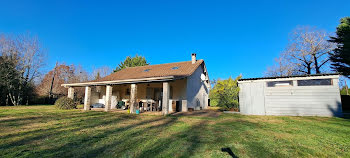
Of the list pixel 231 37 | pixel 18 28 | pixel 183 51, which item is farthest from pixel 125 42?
pixel 231 37

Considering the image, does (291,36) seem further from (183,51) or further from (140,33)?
(140,33)

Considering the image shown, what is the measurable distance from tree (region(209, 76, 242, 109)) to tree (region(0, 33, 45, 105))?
2237 centimetres

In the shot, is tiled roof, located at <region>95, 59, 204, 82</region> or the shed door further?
tiled roof, located at <region>95, 59, 204, 82</region>

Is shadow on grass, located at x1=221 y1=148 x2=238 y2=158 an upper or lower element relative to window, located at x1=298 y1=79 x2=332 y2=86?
lower

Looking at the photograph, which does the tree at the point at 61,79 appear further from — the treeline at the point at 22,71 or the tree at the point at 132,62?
the tree at the point at 132,62

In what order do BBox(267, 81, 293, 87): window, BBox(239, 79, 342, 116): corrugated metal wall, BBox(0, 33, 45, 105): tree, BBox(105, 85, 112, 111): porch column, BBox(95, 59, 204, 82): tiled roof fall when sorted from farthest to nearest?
BBox(0, 33, 45, 105): tree < BBox(95, 59, 204, 82): tiled roof < BBox(105, 85, 112, 111): porch column < BBox(267, 81, 293, 87): window < BBox(239, 79, 342, 116): corrugated metal wall

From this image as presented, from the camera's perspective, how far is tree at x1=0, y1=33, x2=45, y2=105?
16.8 m

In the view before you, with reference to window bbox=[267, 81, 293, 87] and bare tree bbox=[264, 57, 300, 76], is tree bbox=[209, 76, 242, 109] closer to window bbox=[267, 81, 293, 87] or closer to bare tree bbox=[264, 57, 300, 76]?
window bbox=[267, 81, 293, 87]

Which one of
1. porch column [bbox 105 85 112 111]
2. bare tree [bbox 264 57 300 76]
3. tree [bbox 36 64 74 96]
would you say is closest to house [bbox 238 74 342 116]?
porch column [bbox 105 85 112 111]

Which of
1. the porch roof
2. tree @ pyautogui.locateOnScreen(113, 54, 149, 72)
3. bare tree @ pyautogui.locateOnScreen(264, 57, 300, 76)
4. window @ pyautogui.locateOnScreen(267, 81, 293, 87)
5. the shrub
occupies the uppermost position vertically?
tree @ pyautogui.locateOnScreen(113, 54, 149, 72)

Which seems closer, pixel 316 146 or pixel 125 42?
pixel 316 146

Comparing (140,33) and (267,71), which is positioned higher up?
(140,33)

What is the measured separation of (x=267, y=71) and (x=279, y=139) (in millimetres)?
26321

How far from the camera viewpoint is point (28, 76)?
59.8ft
